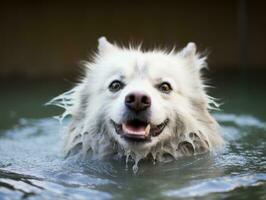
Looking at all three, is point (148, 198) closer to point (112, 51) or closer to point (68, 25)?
point (112, 51)

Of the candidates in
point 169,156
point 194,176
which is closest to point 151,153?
point 169,156

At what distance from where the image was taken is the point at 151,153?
5109 millimetres

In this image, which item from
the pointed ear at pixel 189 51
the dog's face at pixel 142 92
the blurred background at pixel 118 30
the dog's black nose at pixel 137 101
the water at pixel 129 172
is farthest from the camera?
the blurred background at pixel 118 30

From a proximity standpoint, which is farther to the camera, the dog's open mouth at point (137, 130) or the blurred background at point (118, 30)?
the blurred background at point (118, 30)

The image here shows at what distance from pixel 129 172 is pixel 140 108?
20.5 inches

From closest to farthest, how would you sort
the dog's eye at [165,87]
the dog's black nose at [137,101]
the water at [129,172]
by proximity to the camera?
the water at [129,172], the dog's black nose at [137,101], the dog's eye at [165,87]

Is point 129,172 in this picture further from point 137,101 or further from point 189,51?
point 189,51

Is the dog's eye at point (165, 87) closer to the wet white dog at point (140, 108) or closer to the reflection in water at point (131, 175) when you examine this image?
the wet white dog at point (140, 108)

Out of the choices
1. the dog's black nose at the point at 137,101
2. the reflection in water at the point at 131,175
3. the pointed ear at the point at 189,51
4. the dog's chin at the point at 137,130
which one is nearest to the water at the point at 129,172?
the reflection in water at the point at 131,175

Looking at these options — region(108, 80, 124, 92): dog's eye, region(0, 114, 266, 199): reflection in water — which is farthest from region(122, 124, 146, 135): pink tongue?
region(108, 80, 124, 92): dog's eye

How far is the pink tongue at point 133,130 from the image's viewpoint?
4820 mm

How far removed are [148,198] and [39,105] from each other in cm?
563

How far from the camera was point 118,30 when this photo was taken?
13492 millimetres

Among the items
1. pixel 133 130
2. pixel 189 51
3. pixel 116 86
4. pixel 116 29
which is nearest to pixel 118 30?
pixel 116 29
